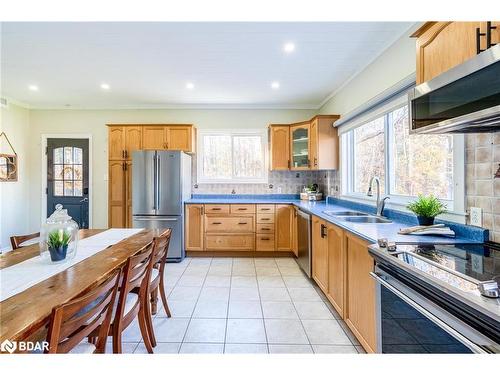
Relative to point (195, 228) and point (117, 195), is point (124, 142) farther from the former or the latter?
point (195, 228)

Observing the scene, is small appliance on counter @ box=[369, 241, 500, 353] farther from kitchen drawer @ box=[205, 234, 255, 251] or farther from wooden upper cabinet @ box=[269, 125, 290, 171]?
wooden upper cabinet @ box=[269, 125, 290, 171]

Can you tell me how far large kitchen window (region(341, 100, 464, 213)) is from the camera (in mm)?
1945

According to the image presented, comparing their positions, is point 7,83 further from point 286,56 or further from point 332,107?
point 332,107

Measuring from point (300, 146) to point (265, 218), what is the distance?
1359 millimetres

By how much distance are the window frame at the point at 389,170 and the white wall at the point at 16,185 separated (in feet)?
18.1

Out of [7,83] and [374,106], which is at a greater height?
[7,83]

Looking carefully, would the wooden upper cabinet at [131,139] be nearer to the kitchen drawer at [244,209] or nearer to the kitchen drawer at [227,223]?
the kitchen drawer at [227,223]

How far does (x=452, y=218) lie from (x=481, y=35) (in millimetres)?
1139

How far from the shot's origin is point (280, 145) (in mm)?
4637

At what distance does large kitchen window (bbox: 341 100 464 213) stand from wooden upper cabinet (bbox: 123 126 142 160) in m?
3.31

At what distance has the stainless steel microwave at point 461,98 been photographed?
0.99 m

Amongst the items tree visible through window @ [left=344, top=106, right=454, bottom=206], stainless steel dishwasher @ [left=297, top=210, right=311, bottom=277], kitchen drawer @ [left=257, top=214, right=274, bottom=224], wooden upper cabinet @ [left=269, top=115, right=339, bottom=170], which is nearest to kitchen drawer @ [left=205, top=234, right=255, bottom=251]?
kitchen drawer @ [left=257, top=214, right=274, bottom=224]

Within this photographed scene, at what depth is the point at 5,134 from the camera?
450 centimetres
